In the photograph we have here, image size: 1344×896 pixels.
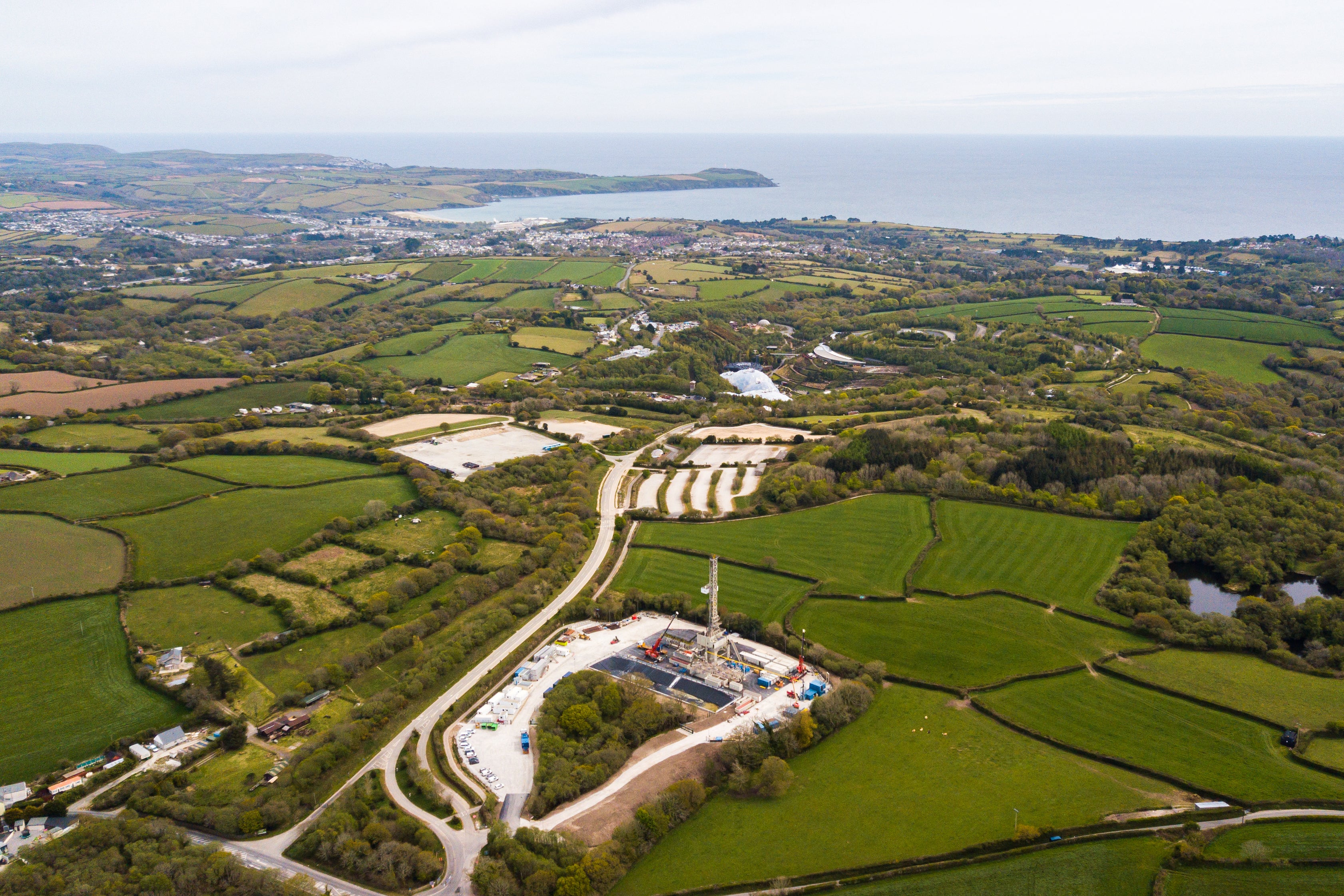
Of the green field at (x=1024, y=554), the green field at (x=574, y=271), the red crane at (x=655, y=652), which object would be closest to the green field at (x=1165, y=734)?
the green field at (x=1024, y=554)

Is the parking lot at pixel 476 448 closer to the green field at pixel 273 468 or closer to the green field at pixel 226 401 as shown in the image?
the green field at pixel 273 468

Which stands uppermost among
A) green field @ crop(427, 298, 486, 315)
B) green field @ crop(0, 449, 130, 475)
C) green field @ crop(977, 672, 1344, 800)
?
green field @ crop(427, 298, 486, 315)

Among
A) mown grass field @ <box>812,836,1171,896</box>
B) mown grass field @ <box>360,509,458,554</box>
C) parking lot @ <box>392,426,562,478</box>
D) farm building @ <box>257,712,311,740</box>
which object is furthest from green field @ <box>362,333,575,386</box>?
mown grass field @ <box>812,836,1171,896</box>

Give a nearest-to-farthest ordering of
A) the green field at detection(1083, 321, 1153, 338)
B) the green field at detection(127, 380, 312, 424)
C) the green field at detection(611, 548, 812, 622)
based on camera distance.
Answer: the green field at detection(611, 548, 812, 622)
the green field at detection(127, 380, 312, 424)
the green field at detection(1083, 321, 1153, 338)

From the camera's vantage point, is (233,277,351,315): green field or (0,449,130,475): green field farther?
(233,277,351,315): green field

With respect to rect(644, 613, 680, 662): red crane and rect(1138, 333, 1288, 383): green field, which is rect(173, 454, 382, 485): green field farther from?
rect(1138, 333, 1288, 383): green field

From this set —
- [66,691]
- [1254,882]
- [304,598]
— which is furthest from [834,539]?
[66,691]
